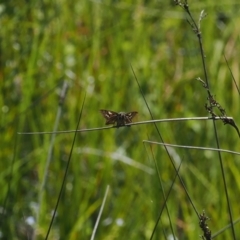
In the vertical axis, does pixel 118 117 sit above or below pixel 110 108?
below

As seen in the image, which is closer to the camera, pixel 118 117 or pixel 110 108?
pixel 118 117

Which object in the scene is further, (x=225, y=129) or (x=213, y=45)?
(x=213, y=45)

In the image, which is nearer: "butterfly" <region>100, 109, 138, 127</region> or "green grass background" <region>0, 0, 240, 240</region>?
"butterfly" <region>100, 109, 138, 127</region>

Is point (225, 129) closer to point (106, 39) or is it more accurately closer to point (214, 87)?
point (214, 87)

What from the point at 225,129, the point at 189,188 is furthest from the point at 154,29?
the point at 189,188

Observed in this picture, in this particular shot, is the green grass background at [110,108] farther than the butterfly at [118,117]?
Yes

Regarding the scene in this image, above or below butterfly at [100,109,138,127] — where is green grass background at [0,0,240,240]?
above

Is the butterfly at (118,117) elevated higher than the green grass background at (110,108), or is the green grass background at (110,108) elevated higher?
the green grass background at (110,108)

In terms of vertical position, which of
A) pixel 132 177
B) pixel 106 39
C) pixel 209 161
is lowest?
pixel 132 177
